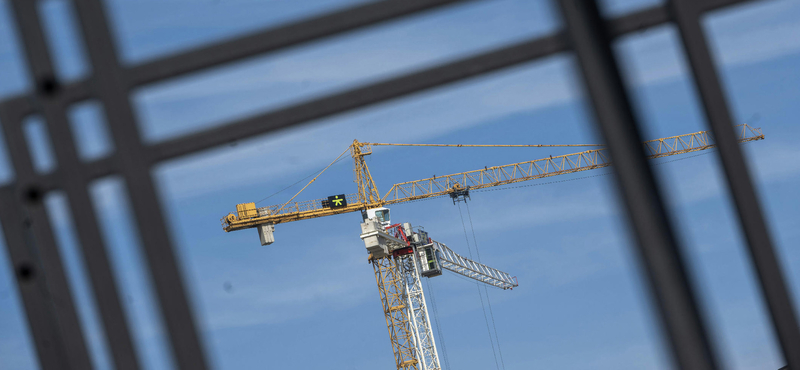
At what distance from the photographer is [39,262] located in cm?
344

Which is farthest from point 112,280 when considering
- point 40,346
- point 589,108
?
point 589,108

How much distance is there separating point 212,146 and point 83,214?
607mm

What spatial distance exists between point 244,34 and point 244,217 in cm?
5574

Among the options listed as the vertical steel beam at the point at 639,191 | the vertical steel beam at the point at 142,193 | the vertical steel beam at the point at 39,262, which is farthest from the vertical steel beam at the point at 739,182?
the vertical steel beam at the point at 39,262

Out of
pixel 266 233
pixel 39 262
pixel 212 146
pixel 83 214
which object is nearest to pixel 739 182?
pixel 212 146

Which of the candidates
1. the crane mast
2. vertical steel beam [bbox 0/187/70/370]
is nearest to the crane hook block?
the crane mast

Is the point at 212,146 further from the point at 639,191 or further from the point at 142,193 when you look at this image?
the point at 639,191

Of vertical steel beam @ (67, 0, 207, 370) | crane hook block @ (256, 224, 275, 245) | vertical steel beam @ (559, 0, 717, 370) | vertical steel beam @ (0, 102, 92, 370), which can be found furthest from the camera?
crane hook block @ (256, 224, 275, 245)

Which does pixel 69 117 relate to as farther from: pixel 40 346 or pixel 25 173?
pixel 40 346

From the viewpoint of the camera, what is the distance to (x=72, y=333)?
336 centimetres

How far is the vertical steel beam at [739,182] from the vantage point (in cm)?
279

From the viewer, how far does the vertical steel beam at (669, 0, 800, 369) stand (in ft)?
9.14

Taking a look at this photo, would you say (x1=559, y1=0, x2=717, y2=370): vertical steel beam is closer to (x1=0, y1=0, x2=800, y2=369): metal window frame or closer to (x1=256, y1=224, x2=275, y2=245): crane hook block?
(x1=0, y1=0, x2=800, y2=369): metal window frame

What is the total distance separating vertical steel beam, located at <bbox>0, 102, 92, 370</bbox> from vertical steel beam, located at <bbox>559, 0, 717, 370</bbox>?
227cm
